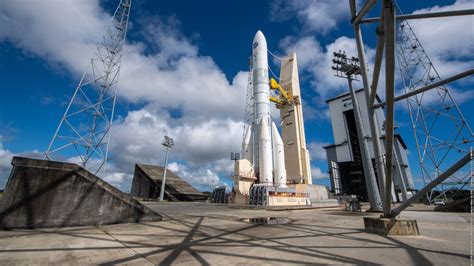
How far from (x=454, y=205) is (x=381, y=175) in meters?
18.0

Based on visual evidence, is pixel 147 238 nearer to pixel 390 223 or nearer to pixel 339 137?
pixel 390 223

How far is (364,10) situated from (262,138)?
1031 inches

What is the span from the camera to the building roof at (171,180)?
4550 cm

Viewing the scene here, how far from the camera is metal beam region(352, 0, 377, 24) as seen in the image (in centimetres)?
493

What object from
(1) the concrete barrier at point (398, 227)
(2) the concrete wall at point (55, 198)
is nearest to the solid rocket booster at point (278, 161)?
(1) the concrete barrier at point (398, 227)

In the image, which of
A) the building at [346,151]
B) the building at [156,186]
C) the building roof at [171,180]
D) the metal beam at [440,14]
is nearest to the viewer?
the metal beam at [440,14]

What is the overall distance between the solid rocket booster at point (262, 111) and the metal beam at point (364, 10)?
25612mm

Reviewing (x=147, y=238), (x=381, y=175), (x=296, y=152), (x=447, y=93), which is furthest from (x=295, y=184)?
(x=147, y=238)

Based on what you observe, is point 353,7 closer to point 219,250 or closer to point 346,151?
point 219,250

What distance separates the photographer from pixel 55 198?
288 inches

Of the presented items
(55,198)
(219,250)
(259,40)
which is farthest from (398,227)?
(259,40)

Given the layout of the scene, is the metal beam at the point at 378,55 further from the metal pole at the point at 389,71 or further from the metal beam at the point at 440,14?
the metal pole at the point at 389,71

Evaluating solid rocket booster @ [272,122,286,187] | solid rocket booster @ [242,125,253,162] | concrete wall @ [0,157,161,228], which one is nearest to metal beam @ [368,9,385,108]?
concrete wall @ [0,157,161,228]

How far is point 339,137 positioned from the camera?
164 feet
